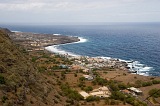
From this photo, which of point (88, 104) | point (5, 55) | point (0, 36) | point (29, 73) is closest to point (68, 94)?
point (88, 104)

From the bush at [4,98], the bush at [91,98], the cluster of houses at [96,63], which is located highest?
the bush at [4,98]

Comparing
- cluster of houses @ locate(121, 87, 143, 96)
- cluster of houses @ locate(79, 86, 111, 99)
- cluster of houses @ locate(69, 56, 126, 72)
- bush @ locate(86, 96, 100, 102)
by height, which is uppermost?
bush @ locate(86, 96, 100, 102)

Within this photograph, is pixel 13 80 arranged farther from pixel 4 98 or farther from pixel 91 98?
pixel 91 98

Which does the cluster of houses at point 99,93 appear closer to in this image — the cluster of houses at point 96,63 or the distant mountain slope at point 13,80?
the distant mountain slope at point 13,80

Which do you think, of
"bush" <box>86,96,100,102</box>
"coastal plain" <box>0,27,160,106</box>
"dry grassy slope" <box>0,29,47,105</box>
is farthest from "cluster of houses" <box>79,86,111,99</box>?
"dry grassy slope" <box>0,29,47,105</box>

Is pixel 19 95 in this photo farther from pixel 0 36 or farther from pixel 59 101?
pixel 0 36

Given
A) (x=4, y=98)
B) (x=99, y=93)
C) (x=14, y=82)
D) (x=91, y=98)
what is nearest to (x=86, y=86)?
(x=99, y=93)

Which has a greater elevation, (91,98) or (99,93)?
(91,98)

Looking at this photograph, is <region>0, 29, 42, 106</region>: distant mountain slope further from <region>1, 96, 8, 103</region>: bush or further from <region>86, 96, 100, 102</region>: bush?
<region>86, 96, 100, 102</region>: bush

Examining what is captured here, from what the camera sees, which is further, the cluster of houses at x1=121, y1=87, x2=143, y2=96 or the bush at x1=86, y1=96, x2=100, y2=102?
the cluster of houses at x1=121, y1=87, x2=143, y2=96

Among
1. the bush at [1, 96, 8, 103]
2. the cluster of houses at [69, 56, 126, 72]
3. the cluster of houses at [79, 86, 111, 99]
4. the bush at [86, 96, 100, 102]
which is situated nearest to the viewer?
the bush at [1, 96, 8, 103]

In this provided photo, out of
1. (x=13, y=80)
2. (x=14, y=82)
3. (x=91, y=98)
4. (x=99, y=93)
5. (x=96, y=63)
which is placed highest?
(x=13, y=80)

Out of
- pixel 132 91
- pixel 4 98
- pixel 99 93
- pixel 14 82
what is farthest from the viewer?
pixel 132 91

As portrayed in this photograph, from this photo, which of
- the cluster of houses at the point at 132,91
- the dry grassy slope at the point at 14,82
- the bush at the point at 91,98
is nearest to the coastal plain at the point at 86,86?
the bush at the point at 91,98
